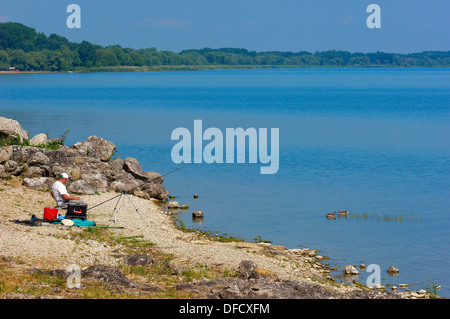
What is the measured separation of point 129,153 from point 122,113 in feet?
113

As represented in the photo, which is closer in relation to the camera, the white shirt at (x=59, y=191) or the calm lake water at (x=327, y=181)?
the white shirt at (x=59, y=191)

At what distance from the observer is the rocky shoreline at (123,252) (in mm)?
14812

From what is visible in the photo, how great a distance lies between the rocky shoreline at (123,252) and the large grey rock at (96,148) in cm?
214

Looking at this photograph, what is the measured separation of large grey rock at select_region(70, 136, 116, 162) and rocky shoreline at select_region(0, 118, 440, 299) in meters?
2.14

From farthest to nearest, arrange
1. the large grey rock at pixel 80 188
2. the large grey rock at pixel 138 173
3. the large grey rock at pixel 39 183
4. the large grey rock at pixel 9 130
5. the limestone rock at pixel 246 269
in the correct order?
the large grey rock at pixel 138 173, the large grey rock at pixel 9 130, the large grey rock at pixel 80 188, the large grey rock at pixel 39 183, the limestone rock at pixel 246 269

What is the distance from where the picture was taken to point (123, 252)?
19500 millimetres

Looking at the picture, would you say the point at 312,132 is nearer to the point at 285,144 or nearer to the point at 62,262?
the point at 285,144

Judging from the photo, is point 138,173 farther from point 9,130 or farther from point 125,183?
point 9,130

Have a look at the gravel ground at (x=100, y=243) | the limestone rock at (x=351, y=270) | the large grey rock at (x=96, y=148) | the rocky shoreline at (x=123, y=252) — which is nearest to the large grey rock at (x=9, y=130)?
the rocky shoreline at (x=123, y=252)

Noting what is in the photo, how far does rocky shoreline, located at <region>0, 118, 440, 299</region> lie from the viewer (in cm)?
1481

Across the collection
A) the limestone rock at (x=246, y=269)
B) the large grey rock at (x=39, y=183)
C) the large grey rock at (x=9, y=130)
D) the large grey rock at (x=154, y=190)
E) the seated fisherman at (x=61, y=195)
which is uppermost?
the large grey rock at (x=9, y=130)

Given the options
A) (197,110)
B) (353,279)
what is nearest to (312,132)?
(197,110)

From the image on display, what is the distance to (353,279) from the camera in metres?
20.0

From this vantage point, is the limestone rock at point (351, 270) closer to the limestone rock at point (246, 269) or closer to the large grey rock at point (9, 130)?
the limestone rock at point (246, 269)
